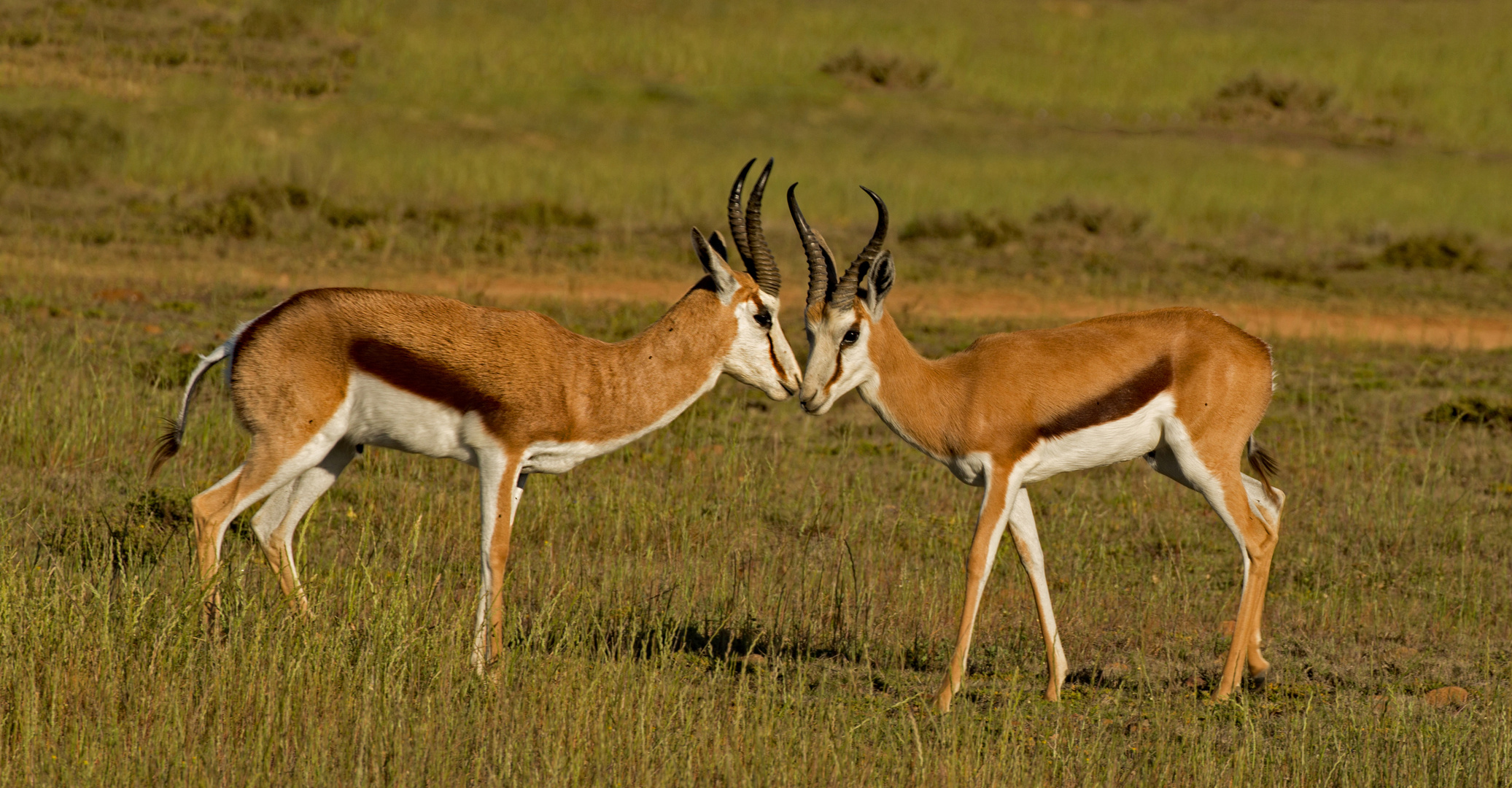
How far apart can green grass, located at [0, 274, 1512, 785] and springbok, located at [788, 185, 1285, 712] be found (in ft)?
1.73

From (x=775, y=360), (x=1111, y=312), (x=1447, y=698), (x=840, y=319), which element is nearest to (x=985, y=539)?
(x=840, y=319)

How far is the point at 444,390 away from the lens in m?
5.78

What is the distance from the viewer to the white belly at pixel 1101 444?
5875 mm

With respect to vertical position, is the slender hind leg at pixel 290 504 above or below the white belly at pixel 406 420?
below

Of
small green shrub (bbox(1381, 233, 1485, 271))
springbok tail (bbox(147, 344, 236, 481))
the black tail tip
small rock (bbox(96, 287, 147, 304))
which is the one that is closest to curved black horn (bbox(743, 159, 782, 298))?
springbok tail (bbox(147, 344, 236, 481))

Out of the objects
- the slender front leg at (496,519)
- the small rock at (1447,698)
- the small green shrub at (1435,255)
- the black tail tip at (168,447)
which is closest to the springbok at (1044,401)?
the small rock at (1447,698)

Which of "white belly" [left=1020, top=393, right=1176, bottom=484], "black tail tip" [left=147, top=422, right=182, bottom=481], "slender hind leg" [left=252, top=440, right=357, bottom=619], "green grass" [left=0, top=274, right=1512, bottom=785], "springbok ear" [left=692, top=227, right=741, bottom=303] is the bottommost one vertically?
"green grass" [left=0, top=274, right=1512, bottom=785]

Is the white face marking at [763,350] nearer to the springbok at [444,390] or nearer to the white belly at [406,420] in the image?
the springbok at [444,390]

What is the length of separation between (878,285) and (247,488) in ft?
8.50

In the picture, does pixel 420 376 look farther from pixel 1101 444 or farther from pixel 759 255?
pixel 1101 444

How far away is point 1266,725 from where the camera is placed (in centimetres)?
579

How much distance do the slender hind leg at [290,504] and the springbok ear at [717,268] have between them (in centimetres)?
165

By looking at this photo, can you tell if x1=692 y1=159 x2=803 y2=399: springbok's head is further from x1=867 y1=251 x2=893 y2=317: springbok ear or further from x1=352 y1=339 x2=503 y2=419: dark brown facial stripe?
x1=352 y1=339 x2=503 y2=419: dark brown facial stripe

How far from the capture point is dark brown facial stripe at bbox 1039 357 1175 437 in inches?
231
